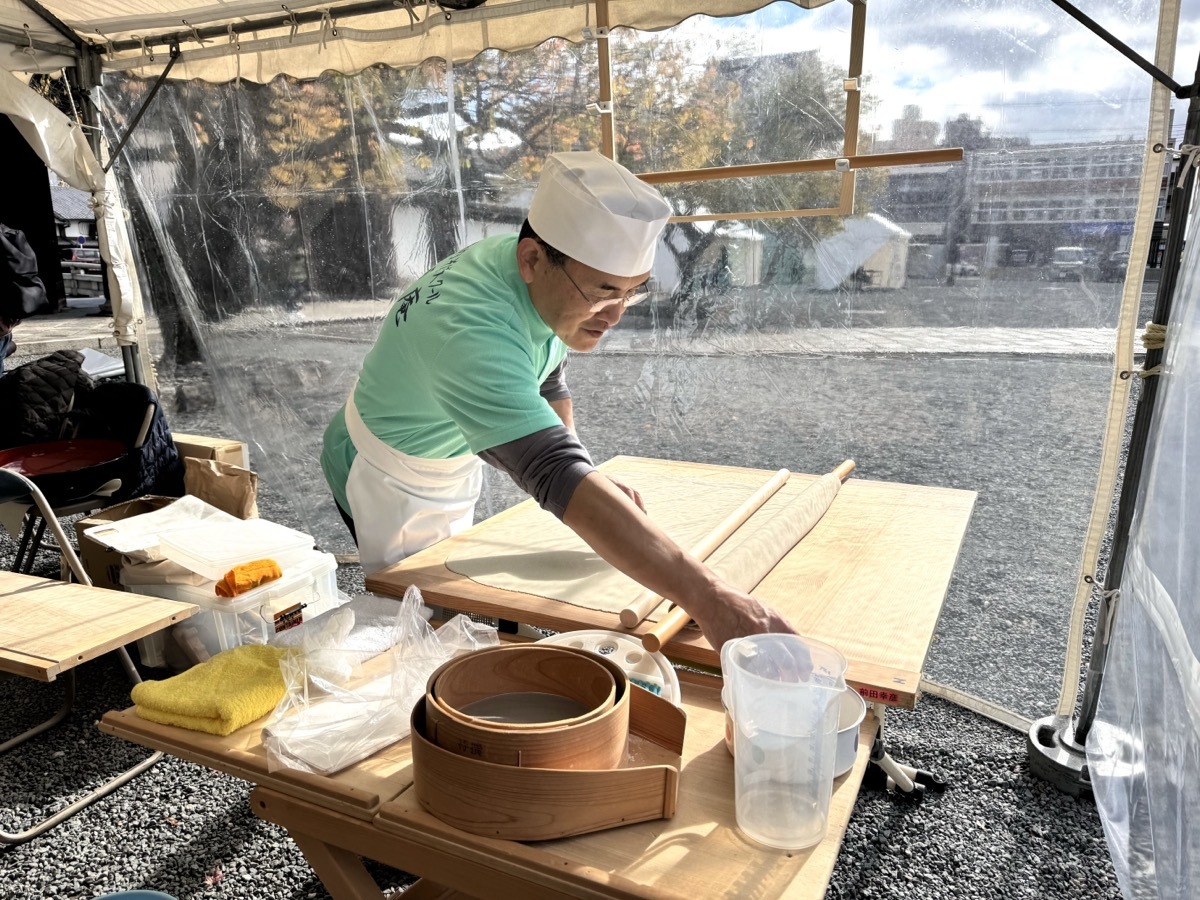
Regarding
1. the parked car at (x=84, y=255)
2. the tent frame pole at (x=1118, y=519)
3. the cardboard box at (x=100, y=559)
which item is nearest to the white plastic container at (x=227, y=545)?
the cardboard box at (x=100, y=559)

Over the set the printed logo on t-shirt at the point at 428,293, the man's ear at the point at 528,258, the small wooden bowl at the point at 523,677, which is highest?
the man's ear at the point at 528,258

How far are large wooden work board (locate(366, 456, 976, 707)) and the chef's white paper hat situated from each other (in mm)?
688

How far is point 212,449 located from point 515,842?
3416mm

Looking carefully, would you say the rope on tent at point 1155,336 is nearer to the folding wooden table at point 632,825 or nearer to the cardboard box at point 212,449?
the folding wooden table at point 632,825

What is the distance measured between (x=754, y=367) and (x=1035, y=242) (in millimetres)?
1004

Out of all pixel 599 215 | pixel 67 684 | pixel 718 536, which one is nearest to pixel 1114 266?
pixel 718 536

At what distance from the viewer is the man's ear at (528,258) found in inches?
62.9

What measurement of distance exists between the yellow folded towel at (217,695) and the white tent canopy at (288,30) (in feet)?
7.22

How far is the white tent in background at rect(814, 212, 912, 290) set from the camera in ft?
8.56

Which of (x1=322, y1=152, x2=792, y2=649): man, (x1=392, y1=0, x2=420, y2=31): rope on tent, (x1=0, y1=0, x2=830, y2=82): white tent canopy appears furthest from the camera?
(x1=392, y1=0, x2=420, y2=31): rope on tent

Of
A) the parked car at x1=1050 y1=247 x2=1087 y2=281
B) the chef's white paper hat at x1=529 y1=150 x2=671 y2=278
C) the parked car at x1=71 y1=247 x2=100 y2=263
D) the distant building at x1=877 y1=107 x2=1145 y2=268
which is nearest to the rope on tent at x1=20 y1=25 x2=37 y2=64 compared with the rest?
the chef's white paper hat at x1=529 y1=150 x2=671 y2=278

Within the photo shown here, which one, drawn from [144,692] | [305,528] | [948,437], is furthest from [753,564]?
[305,528]

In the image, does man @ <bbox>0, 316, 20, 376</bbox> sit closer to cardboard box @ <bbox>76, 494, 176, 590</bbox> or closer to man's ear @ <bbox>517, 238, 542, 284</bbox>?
cardboard box @ <bbox>76, 494, 176, 590</bbox>

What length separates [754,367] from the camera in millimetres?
2996
